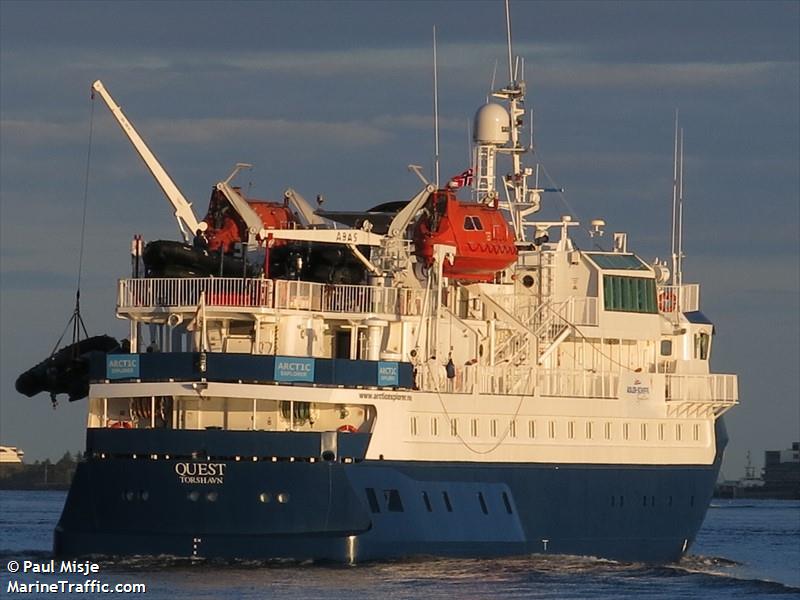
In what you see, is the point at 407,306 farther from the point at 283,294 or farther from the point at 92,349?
the point at 92,349

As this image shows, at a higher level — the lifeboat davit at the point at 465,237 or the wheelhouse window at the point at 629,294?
the lifeboat davit at the point at 465,237

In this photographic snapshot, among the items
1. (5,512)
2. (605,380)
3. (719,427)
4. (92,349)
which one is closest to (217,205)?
(92,349)

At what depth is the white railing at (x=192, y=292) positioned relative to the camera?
167 feet

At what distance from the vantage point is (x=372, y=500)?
1989 inches

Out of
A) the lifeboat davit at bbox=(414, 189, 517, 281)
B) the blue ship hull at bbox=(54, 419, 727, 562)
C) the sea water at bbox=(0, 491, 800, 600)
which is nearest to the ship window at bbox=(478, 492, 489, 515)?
the blue ship hull at bbox=(54, 419, 727, 562)

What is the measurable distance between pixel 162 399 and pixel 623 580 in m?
11.4

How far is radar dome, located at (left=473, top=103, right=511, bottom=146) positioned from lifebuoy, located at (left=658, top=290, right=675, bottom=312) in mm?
6305

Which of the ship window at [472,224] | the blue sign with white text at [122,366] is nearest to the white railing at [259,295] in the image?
the blue sign with white text at [122,366]

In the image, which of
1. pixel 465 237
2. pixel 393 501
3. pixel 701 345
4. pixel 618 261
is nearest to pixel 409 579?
pixel 393 501

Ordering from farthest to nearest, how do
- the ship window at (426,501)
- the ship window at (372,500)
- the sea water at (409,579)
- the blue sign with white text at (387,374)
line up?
the ship window at (426,501), the blue sign with white text at (387,374), the ship window at (372,500), the sea water at (409,579)

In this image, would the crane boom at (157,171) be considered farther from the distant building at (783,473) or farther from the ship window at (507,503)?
the distant building at (783,473)

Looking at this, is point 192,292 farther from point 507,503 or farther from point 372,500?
point 507,503

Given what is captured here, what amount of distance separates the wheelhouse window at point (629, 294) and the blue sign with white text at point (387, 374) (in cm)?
839

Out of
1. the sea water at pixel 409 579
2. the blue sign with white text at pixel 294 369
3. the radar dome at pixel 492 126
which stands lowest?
the sea water at pixel 409 579
